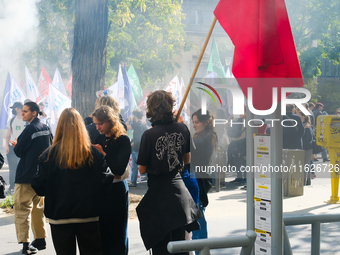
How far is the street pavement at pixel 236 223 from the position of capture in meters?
5.08

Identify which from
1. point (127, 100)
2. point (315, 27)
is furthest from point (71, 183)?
point (315, 27)

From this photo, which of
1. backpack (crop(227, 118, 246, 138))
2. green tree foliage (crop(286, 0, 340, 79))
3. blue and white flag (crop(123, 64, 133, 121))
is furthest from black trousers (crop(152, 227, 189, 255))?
green tree foliage (crop(286, 0, 340, 79))

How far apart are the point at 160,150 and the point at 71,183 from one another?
2.48ft

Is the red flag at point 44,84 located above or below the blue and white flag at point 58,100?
above

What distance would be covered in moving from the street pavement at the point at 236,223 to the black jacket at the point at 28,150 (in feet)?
2.96

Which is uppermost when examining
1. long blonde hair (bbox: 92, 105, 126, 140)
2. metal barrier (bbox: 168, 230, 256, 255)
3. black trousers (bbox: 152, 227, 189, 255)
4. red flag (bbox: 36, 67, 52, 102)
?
red flag (bbox: 36, 67, 52, 102)

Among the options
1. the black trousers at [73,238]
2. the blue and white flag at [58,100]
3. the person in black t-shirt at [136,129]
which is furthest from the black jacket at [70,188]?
the blue and white flag at [58,100]

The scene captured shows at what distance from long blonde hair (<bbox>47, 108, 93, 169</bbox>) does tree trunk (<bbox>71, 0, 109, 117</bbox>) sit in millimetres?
3827

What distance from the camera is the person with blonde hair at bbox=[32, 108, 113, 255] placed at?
134 inches

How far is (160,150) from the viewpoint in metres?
3.52

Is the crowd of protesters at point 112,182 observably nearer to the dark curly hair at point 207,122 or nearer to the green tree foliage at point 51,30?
the dark curly hair at point 207,122

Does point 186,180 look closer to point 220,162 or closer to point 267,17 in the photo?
point 267,17

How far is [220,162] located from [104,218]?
5573mm

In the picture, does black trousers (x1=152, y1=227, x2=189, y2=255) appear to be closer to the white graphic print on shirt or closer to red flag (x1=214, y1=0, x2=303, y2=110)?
the white graphic print on shirt
